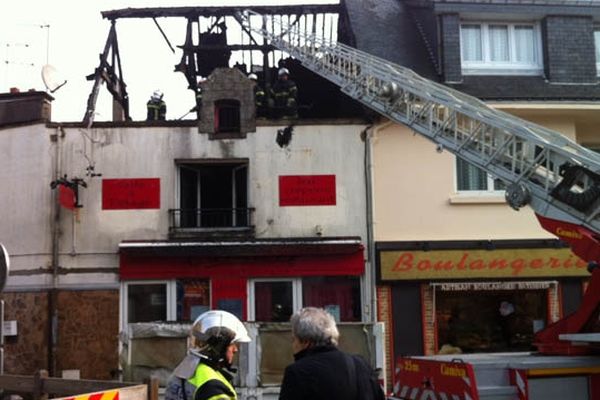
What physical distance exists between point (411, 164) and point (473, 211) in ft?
4.84

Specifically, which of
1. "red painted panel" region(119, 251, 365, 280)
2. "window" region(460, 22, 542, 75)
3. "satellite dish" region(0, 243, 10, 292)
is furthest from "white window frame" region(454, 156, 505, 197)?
"satellite dish" region(0, 243, 10, 292)

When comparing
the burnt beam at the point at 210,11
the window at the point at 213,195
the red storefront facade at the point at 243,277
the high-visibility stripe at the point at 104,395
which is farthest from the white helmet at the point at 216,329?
the burnt beam at the point at 210,11

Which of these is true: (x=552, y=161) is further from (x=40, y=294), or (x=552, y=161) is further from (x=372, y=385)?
(x=40, y=294)

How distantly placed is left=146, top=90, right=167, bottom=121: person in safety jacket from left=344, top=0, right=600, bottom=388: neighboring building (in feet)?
→ 13.9

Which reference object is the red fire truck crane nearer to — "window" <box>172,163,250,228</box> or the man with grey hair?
the man with grey hair

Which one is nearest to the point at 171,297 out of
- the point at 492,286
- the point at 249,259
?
the point at 249,259

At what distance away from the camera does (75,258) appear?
50.6ft

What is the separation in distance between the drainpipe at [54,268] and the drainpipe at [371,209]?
5.86 m

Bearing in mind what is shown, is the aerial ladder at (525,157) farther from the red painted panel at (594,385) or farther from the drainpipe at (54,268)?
the drainpipe at (54,268)

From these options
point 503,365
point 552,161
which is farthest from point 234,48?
point 503,365

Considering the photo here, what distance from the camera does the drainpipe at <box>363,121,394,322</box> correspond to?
15.2 m

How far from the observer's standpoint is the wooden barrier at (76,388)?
20.8 feet

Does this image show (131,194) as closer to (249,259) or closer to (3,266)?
(249,259)

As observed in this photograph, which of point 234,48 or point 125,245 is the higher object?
point 234,48
